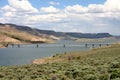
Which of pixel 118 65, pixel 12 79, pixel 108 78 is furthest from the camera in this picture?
pixel 118 65

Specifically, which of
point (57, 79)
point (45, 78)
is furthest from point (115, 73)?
point (45, 78)

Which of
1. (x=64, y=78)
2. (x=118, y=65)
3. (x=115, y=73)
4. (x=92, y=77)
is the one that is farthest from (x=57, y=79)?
(x=118, y=65)

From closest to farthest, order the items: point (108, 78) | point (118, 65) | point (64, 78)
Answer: point (108, 78) → point (64, 78) → point (118, 65)

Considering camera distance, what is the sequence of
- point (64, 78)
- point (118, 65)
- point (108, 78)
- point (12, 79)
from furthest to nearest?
point (118, 65)
point (12, 79)
point (64, 78)
point (108, 78)

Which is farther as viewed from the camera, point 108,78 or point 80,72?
point 80,72

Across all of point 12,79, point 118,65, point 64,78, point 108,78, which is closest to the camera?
point 108,78

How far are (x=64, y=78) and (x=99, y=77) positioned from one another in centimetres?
292

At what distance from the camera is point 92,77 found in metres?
24.1

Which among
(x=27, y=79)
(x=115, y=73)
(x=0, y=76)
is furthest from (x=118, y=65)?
(x=0, y=76)

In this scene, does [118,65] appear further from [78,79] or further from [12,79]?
[12,79]

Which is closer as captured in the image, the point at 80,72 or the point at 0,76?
the point at 80,72

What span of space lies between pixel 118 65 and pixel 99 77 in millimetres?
6665

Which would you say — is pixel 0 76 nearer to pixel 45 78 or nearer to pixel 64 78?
pixel 45 78

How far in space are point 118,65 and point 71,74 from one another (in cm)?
472
